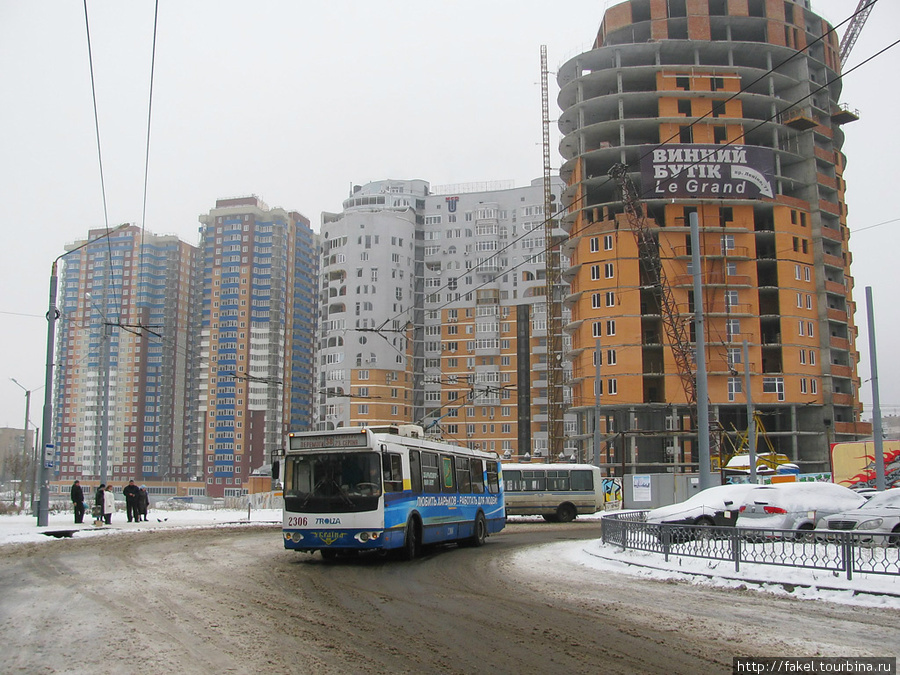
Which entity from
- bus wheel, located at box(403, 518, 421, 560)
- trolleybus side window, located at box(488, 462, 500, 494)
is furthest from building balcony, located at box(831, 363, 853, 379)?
bus wheel, located at box(403, 518, 421, 560)

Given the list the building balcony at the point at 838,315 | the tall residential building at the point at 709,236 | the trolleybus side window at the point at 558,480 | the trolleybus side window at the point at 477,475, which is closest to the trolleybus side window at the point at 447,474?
the trolleybus side window at the point at 477,475

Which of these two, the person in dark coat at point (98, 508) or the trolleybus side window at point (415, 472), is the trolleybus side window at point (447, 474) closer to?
the trolleybus side window at point (415, 472)

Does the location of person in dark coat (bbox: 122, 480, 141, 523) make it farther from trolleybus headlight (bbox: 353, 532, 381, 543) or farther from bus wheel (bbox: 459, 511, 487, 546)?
trolleybus headlight (bbox: 353, 532, 381, 543)

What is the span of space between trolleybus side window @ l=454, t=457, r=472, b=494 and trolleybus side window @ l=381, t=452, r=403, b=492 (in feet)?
12.6

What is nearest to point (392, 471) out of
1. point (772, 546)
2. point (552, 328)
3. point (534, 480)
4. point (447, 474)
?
point (447, 474)

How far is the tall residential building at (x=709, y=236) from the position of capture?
6688 centimetres

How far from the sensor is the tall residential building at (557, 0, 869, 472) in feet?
219

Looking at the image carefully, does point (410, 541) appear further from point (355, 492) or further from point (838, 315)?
point (838, 315)

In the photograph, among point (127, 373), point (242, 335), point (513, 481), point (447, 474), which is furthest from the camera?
point (127, 373)

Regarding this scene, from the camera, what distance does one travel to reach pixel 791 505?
730 inches

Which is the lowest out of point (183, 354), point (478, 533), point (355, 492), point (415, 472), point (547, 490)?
point (478, 533)

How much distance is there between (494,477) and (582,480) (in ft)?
42.6

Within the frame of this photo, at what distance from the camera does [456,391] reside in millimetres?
105125

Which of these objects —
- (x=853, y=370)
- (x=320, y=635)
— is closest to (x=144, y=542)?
(x=320, y=635)
